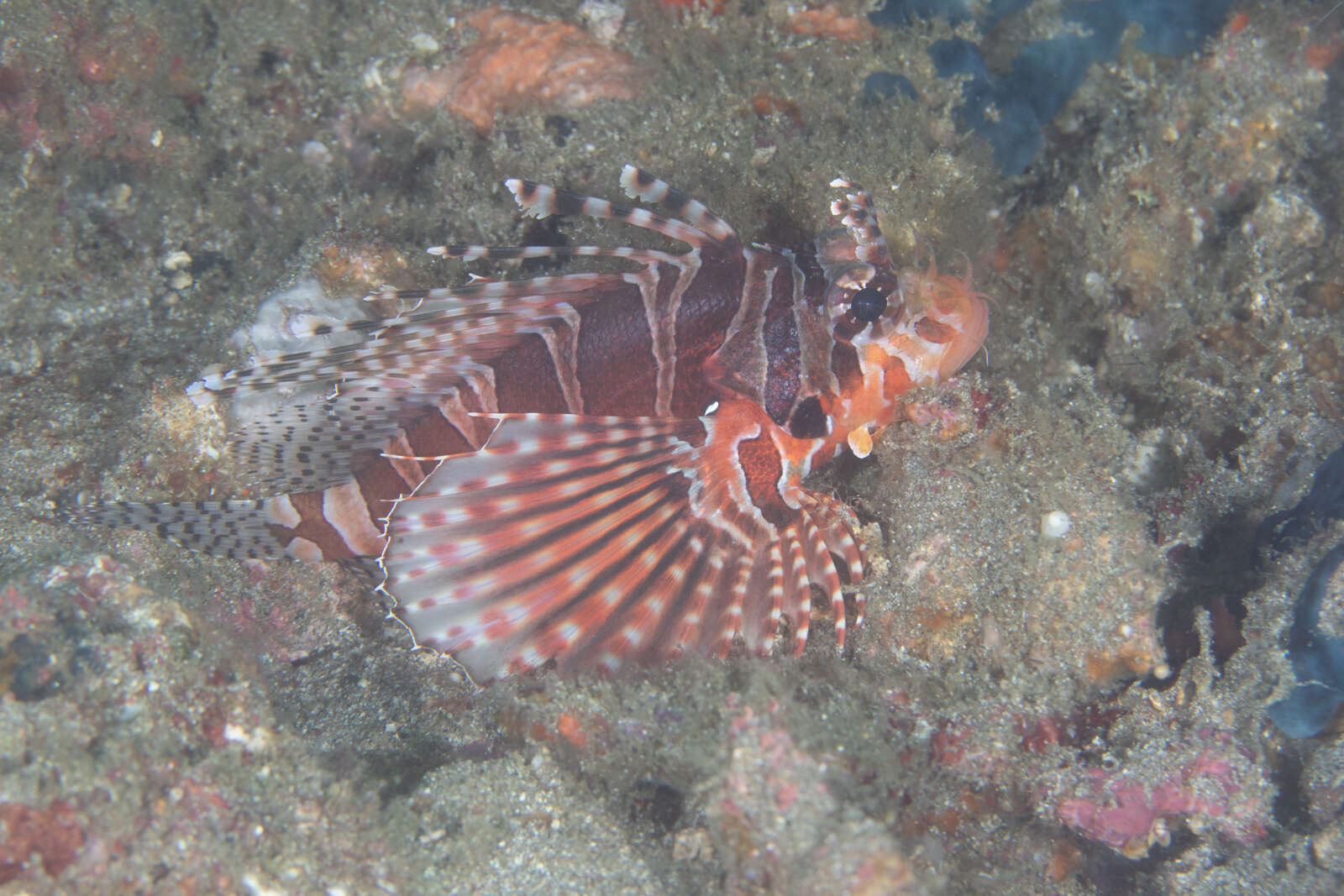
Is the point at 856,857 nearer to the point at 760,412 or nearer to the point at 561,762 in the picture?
the point at 561,762

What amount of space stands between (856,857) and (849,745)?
0.46 metres

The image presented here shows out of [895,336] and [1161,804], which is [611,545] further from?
[1161,804]

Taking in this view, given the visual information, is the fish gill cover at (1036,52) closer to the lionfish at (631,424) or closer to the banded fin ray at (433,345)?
the lionfish at (631,424)

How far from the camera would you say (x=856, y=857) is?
2.53 metres

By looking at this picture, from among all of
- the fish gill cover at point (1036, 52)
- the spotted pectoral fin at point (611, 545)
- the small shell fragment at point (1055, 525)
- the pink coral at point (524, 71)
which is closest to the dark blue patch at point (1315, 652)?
the small shell fragment at point (1055, 525)

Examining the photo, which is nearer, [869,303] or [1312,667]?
[1312,667]

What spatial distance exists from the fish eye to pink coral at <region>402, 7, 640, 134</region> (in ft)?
6.89

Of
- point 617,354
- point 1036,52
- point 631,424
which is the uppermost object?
point 1036,52

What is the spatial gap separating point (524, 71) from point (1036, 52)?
325cm

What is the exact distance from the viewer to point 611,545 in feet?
11.8

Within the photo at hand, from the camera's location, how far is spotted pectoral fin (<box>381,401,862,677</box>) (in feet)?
11.2

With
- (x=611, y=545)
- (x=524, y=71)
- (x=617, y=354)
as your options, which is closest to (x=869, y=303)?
(x=617, y=354)

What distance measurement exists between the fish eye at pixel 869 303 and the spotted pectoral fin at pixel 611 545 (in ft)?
2.29

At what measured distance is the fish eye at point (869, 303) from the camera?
3.57 metres
